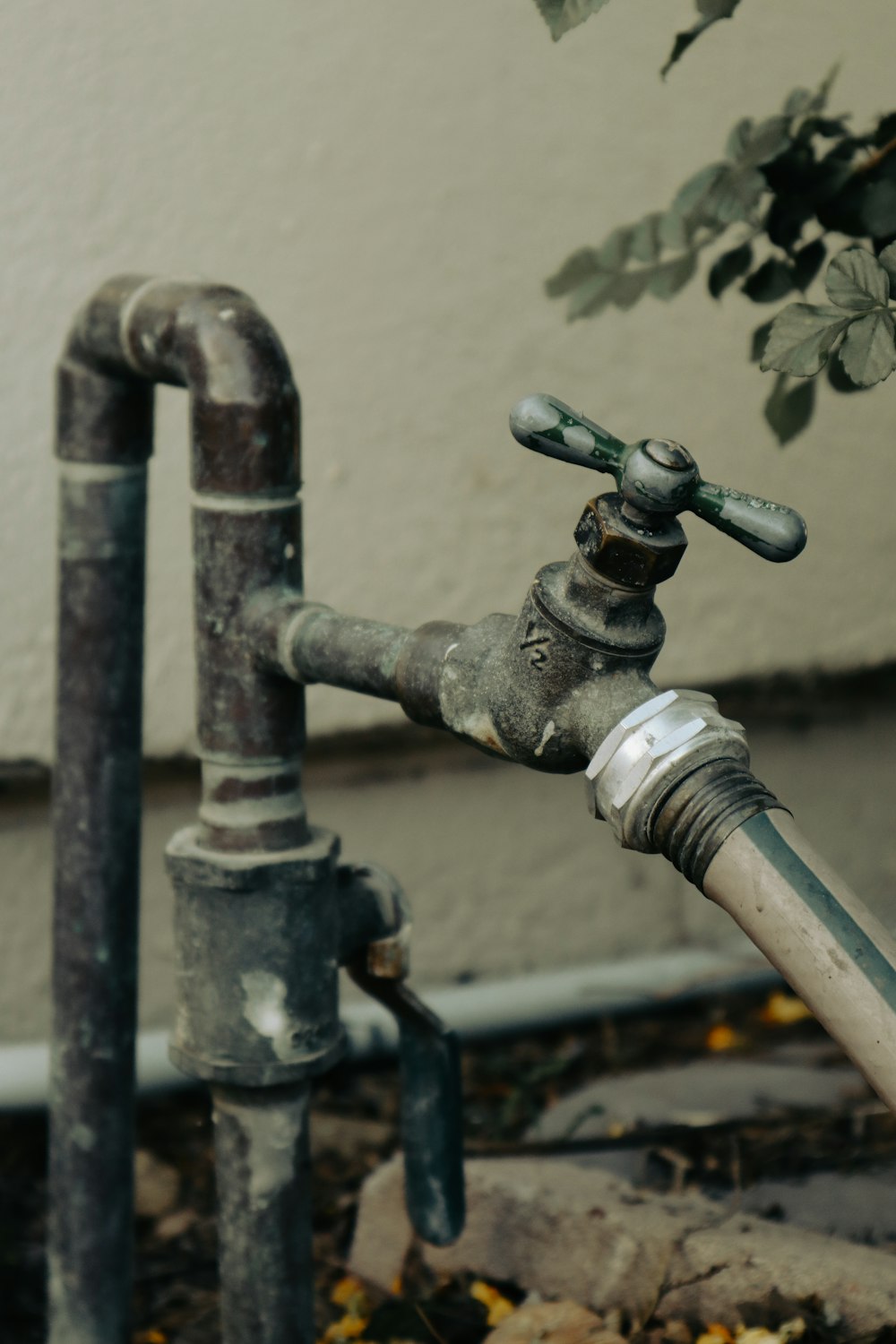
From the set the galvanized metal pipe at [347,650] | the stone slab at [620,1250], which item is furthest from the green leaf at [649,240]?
the stone slab at [620,1250]

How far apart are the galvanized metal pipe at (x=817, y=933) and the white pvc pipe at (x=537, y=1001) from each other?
1.10 m

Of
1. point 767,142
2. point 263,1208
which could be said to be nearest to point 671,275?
point 767,142

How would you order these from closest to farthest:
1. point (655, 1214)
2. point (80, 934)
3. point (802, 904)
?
point (802, 904) < point (80, 934) < point (655, 1214)

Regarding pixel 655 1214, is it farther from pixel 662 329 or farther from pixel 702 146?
pixel 702 146

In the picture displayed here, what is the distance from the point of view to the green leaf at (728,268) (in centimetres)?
115

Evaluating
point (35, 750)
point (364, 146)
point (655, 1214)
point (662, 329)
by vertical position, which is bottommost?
point (655, 1214)

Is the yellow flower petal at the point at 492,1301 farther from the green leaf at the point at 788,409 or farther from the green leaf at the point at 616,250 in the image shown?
the green leaf at the point at 616,250

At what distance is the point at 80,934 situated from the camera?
1099 mm

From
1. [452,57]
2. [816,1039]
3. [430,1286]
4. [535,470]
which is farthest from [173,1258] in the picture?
[452,57]

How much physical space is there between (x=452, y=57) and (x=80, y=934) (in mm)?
1055

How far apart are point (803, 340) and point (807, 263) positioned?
0.96 feet

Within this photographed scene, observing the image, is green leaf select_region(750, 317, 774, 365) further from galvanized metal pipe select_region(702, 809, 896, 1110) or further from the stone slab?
the stone slab

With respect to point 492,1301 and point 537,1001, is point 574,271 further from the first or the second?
point 537,1001

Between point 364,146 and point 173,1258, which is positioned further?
point 364,146
